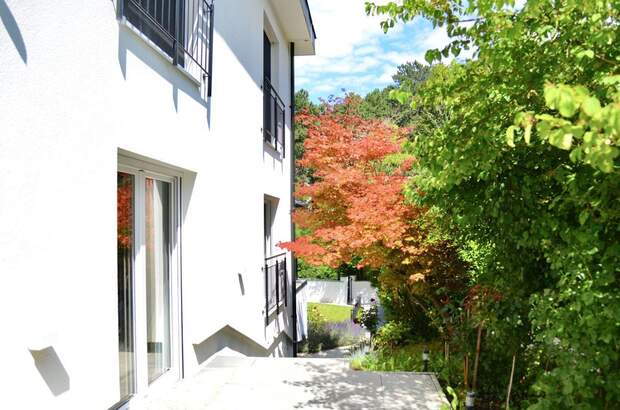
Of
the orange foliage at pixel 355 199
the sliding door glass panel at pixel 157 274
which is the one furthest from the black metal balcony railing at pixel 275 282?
the sliding door glass panel at pixel 157 274

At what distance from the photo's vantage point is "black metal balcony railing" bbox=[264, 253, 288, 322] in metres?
11.1

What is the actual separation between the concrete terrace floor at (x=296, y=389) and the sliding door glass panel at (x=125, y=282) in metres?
0.46

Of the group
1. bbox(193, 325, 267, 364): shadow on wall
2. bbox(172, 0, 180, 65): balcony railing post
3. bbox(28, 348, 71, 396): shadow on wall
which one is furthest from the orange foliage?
bbox(28, 348, 71, 396): shadow on wall

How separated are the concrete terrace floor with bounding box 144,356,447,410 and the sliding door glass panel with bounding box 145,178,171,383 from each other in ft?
1.50


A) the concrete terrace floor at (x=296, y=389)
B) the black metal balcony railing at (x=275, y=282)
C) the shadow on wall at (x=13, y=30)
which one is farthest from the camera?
the black metal balcony railing at (x=275, y=282)

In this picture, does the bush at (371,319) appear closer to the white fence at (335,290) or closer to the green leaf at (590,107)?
the green leaf at (590,107)

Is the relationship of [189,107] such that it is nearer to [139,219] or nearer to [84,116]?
[139,219]

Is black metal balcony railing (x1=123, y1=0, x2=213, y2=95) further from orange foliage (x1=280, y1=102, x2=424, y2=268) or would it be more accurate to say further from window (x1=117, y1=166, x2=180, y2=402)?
orange foliage (x1=280, y1=102, x2=424, y2=268)

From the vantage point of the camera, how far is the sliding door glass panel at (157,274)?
5.76 metres

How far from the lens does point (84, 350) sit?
12.9ft

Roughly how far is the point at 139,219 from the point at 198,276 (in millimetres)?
1558

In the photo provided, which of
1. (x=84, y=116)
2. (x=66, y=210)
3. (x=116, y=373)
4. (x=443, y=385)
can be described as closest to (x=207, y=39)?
(x=84, y=116)

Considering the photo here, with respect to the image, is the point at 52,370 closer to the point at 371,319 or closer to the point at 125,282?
the point at 125,282

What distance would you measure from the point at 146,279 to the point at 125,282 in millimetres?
554
